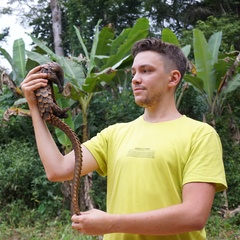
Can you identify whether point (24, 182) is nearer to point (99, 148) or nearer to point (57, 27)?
point (99, 148)

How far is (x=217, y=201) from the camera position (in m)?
6.19

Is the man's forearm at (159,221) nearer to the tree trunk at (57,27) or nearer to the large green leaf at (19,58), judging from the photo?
the large green leaf at (19,58)

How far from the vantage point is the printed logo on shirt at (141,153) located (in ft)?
4.43

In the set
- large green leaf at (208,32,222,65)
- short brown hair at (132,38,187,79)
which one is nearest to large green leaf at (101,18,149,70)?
large green leaf at (208,32,222,65)

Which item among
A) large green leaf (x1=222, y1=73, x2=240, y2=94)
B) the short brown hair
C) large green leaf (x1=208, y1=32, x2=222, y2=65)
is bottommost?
large green leaf (x1=222, y1=73, x2=240, y2=94)

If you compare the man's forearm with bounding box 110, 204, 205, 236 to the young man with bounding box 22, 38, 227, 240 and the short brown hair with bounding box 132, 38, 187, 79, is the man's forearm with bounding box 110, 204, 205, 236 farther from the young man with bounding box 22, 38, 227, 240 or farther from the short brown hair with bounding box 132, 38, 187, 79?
the short brown hair with bounding box 132, 38, 187, 79

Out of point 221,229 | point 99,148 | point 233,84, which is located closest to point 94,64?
point 233,84

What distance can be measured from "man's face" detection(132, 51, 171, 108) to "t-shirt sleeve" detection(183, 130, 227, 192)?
0.69 ft

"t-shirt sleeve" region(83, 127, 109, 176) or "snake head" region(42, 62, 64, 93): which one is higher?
"snake head" region(42, 62, 64, 93)

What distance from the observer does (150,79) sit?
4.66 ft

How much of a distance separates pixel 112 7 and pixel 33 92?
1033 cm

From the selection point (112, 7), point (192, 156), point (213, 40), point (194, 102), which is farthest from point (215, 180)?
point (112, 7)

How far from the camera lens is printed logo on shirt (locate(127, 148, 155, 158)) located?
4.43ft

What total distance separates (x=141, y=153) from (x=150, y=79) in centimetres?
24
